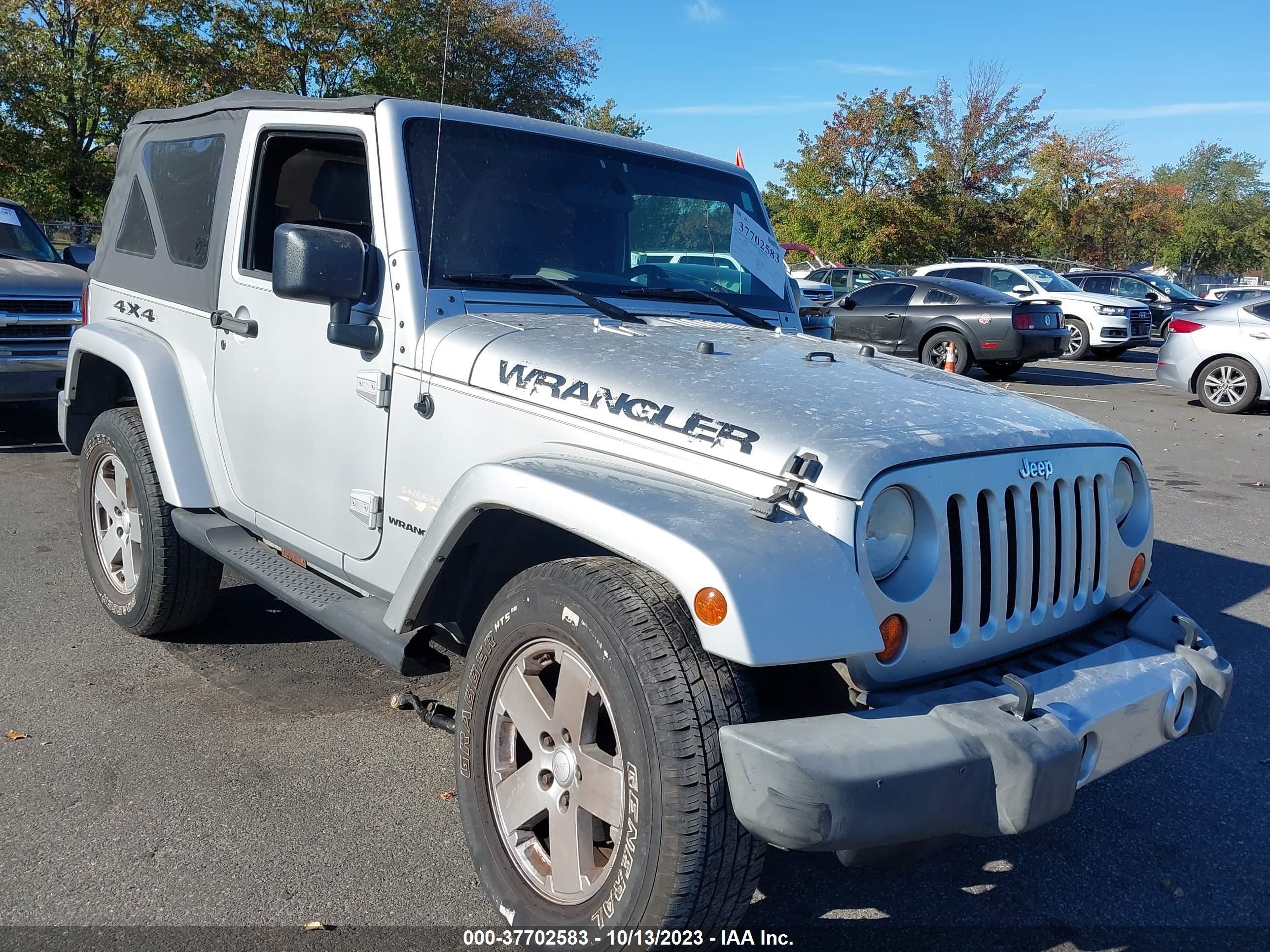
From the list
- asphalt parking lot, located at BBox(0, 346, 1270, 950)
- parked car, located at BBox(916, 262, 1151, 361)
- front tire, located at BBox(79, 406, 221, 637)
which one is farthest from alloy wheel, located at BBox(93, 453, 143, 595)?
parked car, located at BBox(916, 262, 1151, 361)

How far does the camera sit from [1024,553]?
256 cm

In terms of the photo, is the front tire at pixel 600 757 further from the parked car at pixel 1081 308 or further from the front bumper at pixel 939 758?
the parked car at pixel 1081 308

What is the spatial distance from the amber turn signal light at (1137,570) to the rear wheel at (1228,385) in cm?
1152

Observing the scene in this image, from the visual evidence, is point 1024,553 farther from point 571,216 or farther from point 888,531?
point 571,216

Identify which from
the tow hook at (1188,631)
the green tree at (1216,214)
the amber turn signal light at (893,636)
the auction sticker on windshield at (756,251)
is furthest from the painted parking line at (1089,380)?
the green tree at (1216,214)

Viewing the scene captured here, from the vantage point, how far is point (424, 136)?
331cm

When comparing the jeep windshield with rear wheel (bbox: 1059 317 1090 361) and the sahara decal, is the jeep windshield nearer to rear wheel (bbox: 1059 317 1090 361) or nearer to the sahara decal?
the sahara decal

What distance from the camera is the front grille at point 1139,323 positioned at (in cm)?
1923

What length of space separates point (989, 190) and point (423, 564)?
3722cm

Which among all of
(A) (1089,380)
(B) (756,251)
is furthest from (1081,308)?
(B) (756,251)

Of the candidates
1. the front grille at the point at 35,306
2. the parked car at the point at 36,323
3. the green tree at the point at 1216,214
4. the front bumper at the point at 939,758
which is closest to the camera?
the front bumper at the point at 939,758

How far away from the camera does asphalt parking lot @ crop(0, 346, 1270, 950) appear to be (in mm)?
2729

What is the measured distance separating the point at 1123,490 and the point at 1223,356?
1171 centimetres

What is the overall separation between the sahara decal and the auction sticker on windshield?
1434 mm
